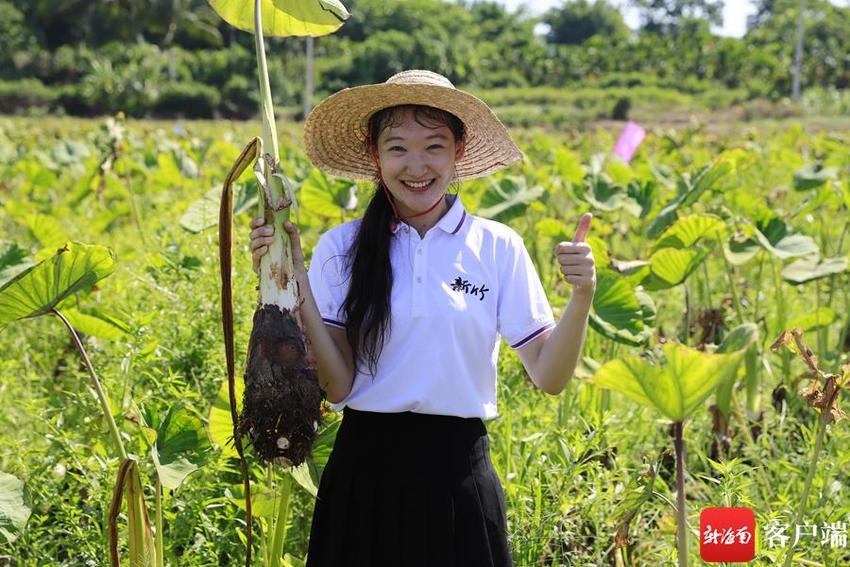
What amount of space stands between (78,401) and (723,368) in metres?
1.18

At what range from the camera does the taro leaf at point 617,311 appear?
75.9 inches

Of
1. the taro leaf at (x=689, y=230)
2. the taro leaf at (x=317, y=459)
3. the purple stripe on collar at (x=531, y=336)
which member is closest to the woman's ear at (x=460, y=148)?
the purple stripe on collar at (x=531, y=336)

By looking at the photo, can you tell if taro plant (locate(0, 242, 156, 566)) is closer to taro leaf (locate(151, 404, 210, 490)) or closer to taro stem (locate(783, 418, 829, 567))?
taro leaf (locate(151, 404, 210, 490))

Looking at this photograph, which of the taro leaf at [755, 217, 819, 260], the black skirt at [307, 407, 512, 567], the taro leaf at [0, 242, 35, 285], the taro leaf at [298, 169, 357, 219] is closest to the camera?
the black skirt at [307, 407, 512, 567]

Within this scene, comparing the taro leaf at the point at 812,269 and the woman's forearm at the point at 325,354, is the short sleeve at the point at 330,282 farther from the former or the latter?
the taro leaf at the point at 812,269

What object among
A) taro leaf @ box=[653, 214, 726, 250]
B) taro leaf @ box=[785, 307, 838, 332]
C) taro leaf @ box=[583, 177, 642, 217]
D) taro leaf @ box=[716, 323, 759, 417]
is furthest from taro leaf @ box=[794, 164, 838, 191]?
taro leaf @ box=[716, 323, 759, 417]

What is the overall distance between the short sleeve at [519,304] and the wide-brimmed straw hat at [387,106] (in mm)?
164

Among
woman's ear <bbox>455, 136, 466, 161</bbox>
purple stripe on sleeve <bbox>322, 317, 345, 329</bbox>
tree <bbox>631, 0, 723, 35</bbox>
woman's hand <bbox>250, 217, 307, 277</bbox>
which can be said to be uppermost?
tree <bbox>631, 0, 723, 35</bbox>

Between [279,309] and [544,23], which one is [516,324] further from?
[544,23]

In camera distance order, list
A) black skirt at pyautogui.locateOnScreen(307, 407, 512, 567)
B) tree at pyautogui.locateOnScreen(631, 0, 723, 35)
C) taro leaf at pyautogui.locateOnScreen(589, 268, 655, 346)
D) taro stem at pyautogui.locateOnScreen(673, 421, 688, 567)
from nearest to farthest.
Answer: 1. taro stem at pyautogui.locateOnScreen(673, 421, 688, 567)
2. black skirt at pyautogui.locateOnScreen(307, 407, 512, 567)
3. taro leaf at pyautogui.locateOnScreen(589, 268, 655, 346)
4. tree at pyautogui.locateOnScreen(631, 0, 723, 35)

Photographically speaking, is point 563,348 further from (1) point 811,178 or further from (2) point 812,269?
(1) point 811,178

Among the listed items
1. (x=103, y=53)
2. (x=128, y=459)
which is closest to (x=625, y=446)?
(x=128, y=459)

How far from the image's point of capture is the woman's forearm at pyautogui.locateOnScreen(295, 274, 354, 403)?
1.30 metres

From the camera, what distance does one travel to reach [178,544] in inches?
68.2
